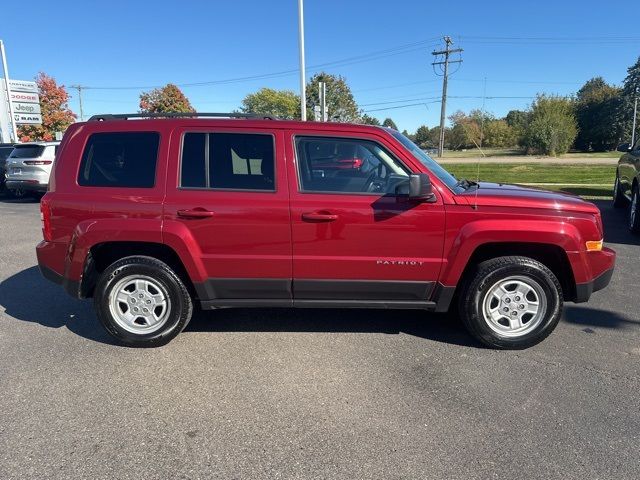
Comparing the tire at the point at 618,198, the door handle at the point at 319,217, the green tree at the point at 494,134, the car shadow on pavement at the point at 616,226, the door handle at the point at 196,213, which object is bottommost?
the car shadow on pavement at the point at 616,226

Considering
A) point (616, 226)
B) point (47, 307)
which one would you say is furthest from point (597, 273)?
point (616, 226)

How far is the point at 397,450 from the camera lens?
8.27 ft

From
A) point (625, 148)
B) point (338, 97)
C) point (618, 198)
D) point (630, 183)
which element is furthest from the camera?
point (338, 97)

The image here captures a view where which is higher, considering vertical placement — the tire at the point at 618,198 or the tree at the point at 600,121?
the tree at the point at 600,121

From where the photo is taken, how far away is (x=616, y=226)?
331 inches

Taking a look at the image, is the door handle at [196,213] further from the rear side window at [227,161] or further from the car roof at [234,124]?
the car roof at [234,124]

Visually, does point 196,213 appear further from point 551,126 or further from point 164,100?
point 164,100

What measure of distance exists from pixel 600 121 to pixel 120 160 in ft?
257

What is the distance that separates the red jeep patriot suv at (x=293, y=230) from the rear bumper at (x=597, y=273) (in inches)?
0.4

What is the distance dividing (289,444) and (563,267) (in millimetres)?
2618

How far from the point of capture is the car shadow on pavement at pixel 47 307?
13.7 ft

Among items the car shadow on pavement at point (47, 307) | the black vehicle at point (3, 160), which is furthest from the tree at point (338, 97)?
the car shadow on pavement at point (47, 307)

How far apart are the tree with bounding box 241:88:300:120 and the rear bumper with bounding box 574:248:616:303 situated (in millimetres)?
79586

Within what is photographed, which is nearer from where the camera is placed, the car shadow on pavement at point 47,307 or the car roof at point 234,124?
the car roof at point 234,124
